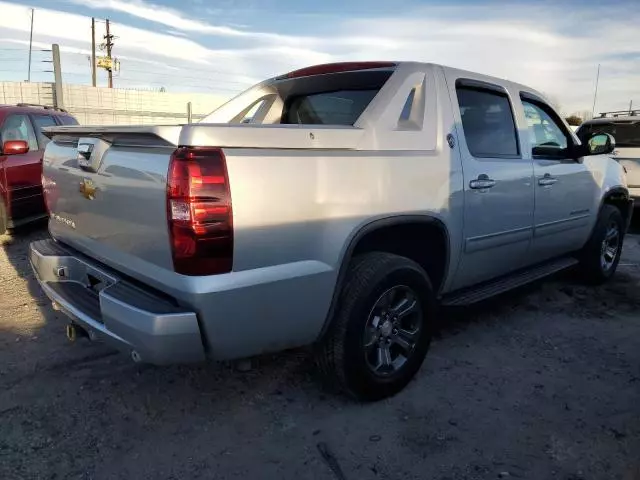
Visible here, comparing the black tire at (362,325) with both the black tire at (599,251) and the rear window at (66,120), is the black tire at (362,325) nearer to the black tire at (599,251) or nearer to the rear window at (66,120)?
the black tire at (599,251)

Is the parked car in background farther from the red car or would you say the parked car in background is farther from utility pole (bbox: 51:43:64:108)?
utility pole (bbox: 51:43:64:108)

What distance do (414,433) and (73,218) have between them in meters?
2.19

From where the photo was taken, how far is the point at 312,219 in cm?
248

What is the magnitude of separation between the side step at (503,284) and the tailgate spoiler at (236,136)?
1402 mm

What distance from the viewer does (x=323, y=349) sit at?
111 inches

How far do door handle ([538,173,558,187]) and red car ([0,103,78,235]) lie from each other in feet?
18.5

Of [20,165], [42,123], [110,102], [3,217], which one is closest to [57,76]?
[110,102]

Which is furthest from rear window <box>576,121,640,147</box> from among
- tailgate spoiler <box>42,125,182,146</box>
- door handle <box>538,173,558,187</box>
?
tailgate spoiler <box>42,125,182,146</box>

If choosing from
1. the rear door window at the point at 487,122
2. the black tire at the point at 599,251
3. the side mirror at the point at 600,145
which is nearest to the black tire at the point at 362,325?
the rear door window at the point at 487,122

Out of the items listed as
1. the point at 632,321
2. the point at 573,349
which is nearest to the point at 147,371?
the point at 573,349

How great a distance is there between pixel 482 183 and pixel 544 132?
4.60ft

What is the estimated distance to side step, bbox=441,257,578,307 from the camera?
11.6ft

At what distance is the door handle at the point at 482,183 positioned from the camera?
11.0ft

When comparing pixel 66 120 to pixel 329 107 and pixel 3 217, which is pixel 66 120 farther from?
pixel 329 107
